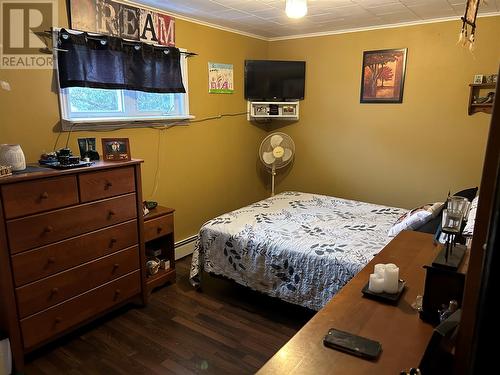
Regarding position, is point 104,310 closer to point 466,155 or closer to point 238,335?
point 238,335

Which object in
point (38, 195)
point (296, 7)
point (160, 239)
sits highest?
point (296, 7)

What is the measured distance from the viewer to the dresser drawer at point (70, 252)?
6.73ft

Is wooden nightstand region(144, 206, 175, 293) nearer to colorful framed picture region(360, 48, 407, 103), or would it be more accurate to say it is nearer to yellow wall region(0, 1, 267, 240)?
yellow wall region(0, 1, 267, 240)

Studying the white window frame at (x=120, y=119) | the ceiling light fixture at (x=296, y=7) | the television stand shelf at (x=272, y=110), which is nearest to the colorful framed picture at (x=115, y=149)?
the white window frame at (x=120, y=119)

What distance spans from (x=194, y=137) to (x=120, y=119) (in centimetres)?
94

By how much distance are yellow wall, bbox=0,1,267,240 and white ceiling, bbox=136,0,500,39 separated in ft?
0.94

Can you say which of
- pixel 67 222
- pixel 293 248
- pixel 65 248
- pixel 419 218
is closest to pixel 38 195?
pixel 67 222

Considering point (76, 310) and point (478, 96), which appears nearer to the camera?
point (76, 310)

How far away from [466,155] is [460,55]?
990 millimetres

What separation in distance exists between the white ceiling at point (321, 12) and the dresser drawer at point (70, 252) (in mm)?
1928

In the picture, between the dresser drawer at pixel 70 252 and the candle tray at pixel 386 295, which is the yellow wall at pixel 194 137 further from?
the candle tray at pixel 386 295

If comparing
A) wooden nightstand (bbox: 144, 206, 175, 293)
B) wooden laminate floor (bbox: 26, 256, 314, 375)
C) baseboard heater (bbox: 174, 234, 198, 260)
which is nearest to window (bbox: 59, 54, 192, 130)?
wooden nightstand (bbox: 144, 206, 175, 293)

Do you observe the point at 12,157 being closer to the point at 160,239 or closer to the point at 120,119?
the point at 120,119

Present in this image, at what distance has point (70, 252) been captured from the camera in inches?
89.4
